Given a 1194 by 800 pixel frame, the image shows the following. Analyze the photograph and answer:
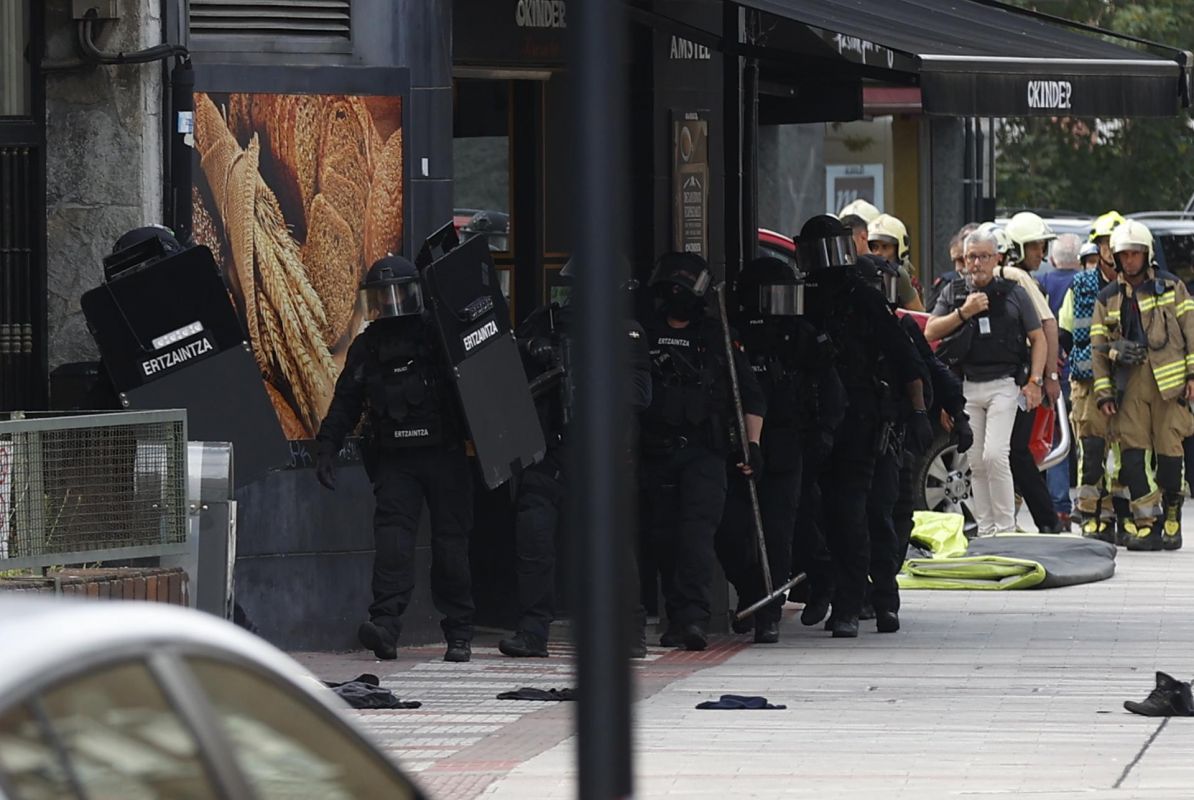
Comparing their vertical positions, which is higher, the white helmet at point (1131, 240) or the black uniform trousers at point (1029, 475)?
the white helmet at point (1131, 240)

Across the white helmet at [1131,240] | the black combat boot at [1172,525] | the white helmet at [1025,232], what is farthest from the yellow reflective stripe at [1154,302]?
the white helmet at [1025,232]

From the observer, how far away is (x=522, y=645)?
11.4m

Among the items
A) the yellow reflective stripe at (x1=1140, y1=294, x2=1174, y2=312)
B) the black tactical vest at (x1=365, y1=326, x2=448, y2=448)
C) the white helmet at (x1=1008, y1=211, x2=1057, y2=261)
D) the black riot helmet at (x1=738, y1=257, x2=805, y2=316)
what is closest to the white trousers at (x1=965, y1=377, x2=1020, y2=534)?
the yellow reflective stripe at (x1=1140, y1=294, x2=1174, y2=312)

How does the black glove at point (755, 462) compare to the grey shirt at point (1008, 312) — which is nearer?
the black glove at point (755, 462)

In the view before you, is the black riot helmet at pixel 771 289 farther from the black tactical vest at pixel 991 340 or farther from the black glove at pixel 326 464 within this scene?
the black tactical vest at pixel 991 340

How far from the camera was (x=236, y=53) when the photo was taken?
1119 cm

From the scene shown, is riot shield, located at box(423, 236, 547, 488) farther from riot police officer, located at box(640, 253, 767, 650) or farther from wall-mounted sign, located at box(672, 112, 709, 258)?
wall-mounted sign, located at box(672, 112, 709, 258)

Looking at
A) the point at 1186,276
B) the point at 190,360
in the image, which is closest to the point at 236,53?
the point at 190,360

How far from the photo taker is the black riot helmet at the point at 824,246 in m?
12.0

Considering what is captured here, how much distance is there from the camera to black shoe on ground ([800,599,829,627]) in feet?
41.6

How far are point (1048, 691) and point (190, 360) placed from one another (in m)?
3.66

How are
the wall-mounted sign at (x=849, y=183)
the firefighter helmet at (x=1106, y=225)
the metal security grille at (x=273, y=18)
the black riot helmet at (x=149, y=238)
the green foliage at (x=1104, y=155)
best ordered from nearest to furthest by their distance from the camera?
the black riot helmet at (x=149, y=238) < the metal security grille at (x=273, y=18) < the firefighter helmet at (x=1106, y=225) < the wall-mounted sign at (x=849, y=183) < the green foliage at (x=1104, y=155)

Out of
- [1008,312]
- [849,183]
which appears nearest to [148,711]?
[1008,312]

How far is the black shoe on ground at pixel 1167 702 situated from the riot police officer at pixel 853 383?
9.45 feet
